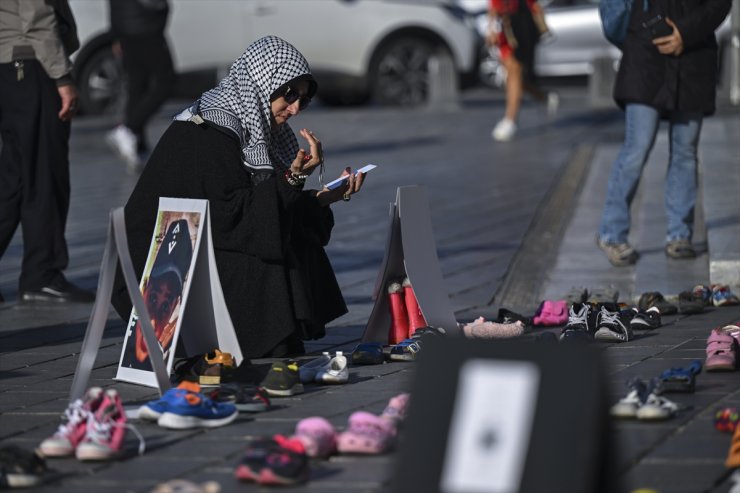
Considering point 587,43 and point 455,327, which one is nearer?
point 455,327

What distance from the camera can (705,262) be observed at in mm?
7867

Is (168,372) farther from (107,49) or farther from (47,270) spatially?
(107,49)

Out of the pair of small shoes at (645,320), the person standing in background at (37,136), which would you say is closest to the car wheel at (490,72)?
the person standing in background at (37,136)

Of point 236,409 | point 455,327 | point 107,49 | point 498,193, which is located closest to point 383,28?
point 107,49

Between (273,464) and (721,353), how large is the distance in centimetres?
205

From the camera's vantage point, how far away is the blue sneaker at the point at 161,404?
4.63 m

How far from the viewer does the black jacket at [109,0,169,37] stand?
13539mm

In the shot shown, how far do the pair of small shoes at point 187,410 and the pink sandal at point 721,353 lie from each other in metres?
1.70

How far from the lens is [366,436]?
4195 mm

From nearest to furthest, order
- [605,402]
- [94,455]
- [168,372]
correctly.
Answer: [605,402] → [94,455] → [168,372]

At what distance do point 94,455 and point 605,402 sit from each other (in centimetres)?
186

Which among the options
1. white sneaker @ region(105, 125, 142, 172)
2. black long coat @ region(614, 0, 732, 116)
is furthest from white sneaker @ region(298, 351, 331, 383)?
white sneaker @ region(105, 125, 142, 172)

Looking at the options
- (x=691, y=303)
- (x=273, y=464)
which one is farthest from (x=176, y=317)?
(x=691, y=303)

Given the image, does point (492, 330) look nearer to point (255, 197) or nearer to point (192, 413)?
point (255, 197)
